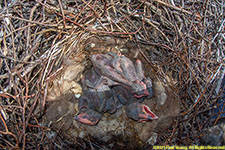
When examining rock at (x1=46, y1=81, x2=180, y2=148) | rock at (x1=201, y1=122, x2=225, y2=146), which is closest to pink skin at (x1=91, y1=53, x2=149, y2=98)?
rock at (x1=46, y1=81, x2=180, y2=148)

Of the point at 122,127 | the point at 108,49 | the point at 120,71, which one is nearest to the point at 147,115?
the point at 122,127

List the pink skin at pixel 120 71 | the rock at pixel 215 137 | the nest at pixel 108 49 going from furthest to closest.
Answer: the pink skin at pixel 120 71
the nest at pixel 108 49
the rock at pixel 215 137

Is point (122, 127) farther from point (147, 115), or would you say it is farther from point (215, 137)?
point (215, 137)

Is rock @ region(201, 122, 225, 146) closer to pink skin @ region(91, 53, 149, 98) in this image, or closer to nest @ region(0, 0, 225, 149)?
nest @ region(0, 0, 225, 149)

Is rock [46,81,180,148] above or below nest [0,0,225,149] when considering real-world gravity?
below

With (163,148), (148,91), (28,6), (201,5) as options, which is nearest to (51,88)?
(28,6)

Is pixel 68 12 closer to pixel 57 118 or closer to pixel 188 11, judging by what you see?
pixel 57 118

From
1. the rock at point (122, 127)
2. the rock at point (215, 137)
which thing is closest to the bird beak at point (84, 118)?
the rock at point (122, 127)

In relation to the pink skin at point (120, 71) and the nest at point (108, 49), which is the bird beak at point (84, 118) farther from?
the pink skin at point (120, 71)
